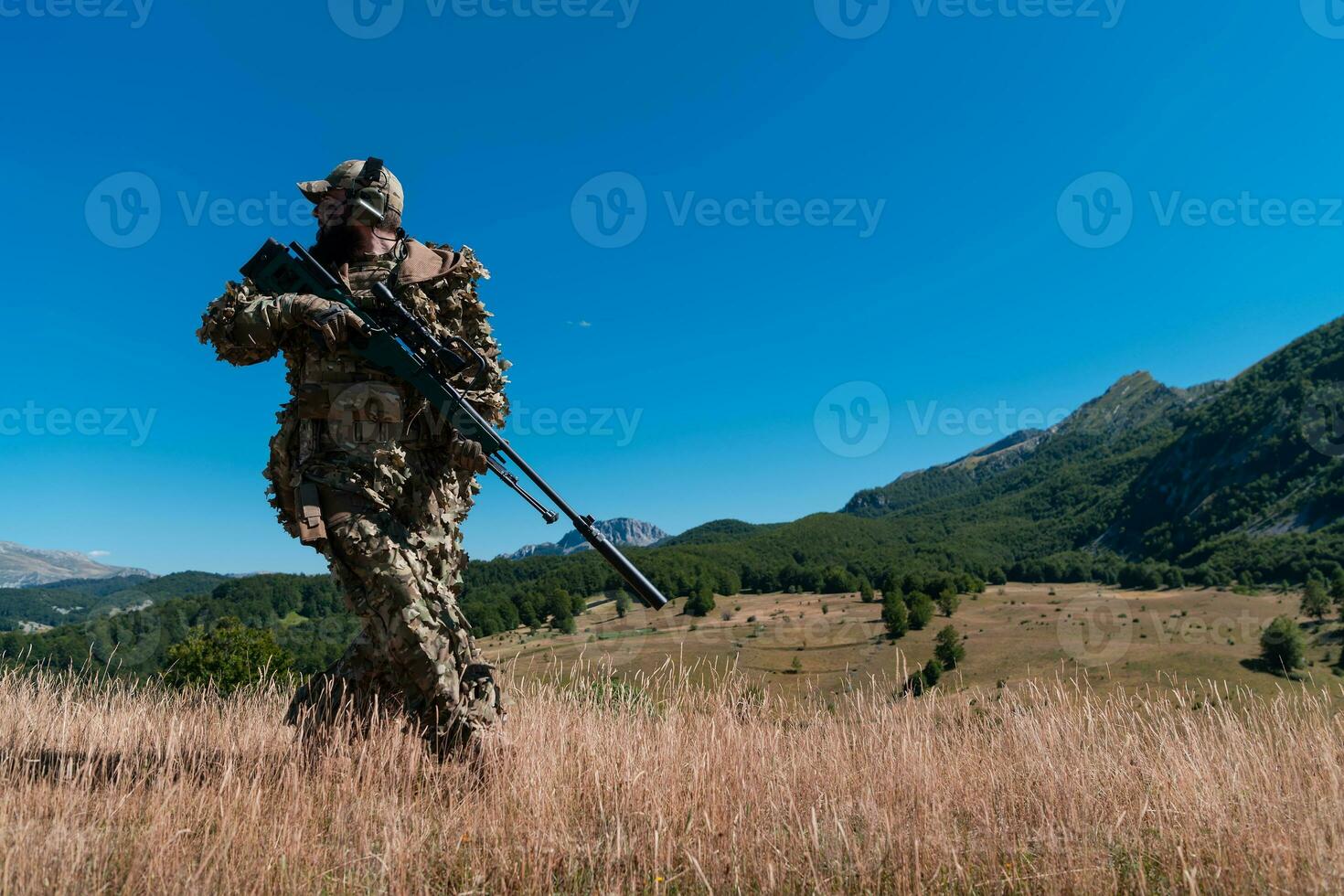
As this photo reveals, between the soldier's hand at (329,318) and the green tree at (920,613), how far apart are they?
6686 inches

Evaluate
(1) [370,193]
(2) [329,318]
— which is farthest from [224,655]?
(2) [329,318]

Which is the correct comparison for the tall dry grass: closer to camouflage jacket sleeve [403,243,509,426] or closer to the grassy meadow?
the grassy meadow

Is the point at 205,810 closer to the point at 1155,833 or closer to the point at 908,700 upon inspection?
the point at 1155,833

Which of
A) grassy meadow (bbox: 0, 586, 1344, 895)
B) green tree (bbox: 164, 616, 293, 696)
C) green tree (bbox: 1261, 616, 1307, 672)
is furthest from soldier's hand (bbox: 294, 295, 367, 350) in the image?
green tree (bbox: 1261, 616, 1307, 672)

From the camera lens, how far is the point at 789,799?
4305mm

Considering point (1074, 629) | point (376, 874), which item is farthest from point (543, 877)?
point (1074, 629)

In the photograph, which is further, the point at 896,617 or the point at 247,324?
the point at 896,617

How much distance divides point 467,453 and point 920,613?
17010 centimetres

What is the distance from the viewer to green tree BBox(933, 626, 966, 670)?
132 meters

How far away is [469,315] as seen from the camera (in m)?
6.26

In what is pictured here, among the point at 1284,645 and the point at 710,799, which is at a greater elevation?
the point at 710,799

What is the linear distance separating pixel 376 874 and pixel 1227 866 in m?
4.08

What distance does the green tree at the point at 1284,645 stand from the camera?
104944 mm

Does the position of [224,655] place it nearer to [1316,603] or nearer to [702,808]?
[702,808]
